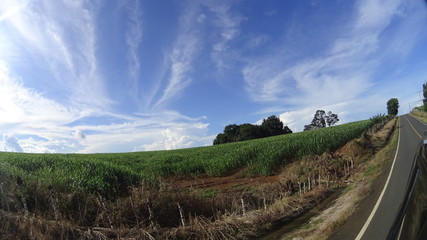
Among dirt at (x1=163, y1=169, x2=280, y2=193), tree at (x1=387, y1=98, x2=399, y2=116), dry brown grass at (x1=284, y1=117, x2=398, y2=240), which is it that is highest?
tree at (x1=387, y1=98, x2=399, y2=116)

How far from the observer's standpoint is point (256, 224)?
7.96 metres

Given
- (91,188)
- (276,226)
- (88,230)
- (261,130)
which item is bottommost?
(276,226)

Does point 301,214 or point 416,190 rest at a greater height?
point 416,190

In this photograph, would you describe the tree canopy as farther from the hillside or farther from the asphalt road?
the asphalt road

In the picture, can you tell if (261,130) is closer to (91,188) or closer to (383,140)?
(383,140)

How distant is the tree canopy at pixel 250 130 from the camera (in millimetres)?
82250

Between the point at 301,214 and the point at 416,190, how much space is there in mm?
8089

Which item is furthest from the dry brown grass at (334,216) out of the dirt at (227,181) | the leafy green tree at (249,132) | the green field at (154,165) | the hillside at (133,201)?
the leafy green tree at (249,132)

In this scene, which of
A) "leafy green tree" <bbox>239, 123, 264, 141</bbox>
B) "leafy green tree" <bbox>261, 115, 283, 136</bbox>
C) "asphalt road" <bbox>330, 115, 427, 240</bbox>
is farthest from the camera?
"leafy green tree" <bbox>261, 115, 283, 136</bbox>

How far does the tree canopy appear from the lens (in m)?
82.2

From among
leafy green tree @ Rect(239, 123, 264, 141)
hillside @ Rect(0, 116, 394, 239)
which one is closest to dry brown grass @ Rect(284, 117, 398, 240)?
hillside @ Rect(0, 116, 394, 239)

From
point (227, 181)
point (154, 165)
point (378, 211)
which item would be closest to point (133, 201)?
point (378, 211)

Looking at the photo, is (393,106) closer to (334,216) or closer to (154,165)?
(154,165)

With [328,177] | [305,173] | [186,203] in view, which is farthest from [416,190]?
[305,173]
